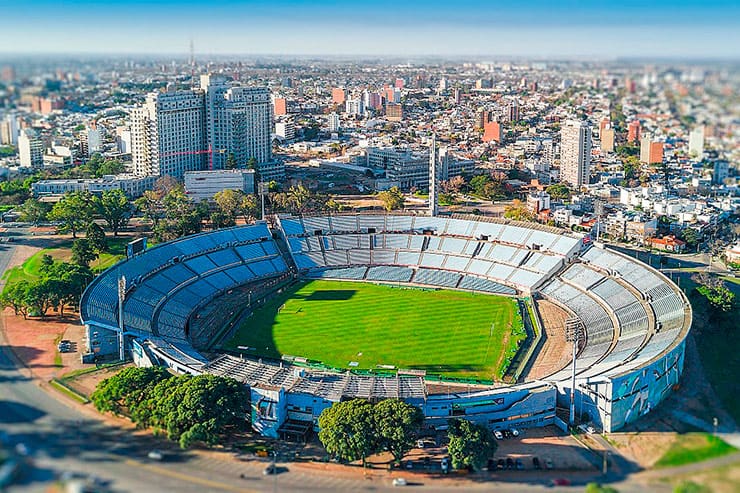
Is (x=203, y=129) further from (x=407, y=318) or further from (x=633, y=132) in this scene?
(x=633, y=132)

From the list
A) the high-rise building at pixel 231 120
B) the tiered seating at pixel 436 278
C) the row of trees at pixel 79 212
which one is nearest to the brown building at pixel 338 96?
the high-rise building at pixel 231 120

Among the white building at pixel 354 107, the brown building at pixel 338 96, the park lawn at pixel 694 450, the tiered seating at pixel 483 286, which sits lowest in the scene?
the tiered seating at pixel 483 286

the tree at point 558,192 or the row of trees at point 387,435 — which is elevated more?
the tree at point 558,192

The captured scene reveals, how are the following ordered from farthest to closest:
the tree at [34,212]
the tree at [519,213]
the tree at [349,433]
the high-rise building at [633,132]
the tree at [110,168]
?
the high-rise building at [633,132], the tree at [110,168], the tree at [519,213], the tree at [34,212], the tree at [349,433]

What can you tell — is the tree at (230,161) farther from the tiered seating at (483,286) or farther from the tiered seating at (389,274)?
the tiered seating at (483,286)

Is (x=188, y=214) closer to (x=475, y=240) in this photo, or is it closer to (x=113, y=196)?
(x=113, y=196)

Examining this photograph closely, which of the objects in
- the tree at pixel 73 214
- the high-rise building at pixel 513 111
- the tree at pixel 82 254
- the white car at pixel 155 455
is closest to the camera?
the white car at pixel 155 455

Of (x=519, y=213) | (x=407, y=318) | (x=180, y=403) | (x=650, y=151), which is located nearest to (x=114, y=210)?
(x=407, y=318)

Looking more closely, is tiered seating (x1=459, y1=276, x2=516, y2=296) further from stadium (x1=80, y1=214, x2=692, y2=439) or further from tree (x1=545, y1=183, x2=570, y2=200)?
tree (x1=545, y1=183, x2=570, y2=200)

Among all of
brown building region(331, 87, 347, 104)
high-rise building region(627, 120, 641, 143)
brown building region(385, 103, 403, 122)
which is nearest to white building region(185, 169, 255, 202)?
brown building region(331, 87, 347, 104)
